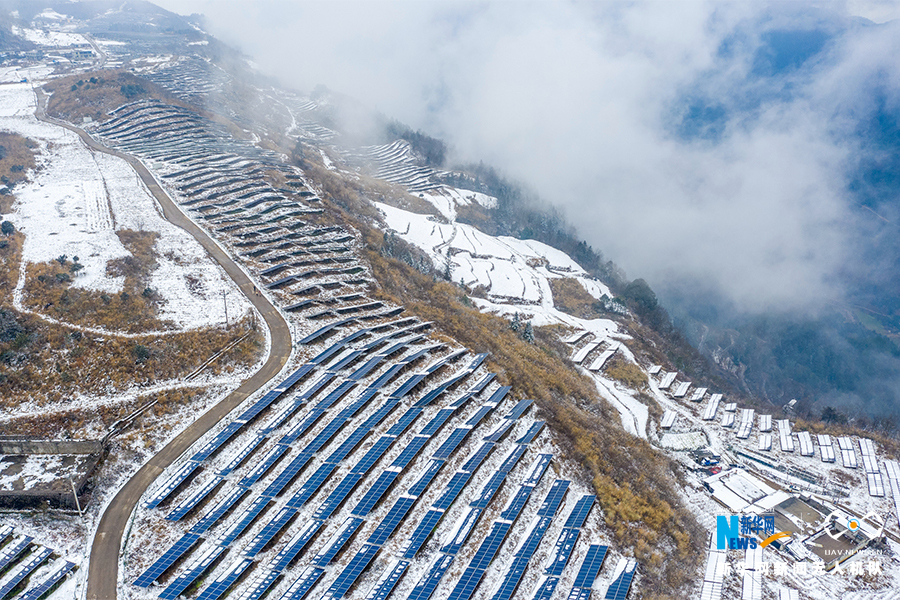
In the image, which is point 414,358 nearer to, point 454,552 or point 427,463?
point 427,463

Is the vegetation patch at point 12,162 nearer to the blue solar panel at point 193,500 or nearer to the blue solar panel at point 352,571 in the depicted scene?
the blue solar panel at point 193,500

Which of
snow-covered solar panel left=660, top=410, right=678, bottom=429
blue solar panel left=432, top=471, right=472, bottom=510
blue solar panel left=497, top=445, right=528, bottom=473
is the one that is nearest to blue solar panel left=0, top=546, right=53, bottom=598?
Result: blue solar panel left=432, top=471, right=472, bottom=510

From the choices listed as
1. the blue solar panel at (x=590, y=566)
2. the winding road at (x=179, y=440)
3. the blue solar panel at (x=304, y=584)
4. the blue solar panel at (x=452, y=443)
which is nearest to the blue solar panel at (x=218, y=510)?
the winding road at (x=179, y=440)

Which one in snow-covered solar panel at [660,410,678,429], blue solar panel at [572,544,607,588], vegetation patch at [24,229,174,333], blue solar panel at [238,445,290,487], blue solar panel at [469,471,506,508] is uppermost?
snow-covered solar panel at [660,410,678,429]

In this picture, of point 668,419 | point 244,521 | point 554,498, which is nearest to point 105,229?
point 244,521

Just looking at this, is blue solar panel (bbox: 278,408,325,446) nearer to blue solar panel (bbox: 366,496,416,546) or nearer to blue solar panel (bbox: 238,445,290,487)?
blue solar panel (bbox: 238,445,290,487)

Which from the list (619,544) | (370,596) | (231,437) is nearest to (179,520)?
(231,437)
